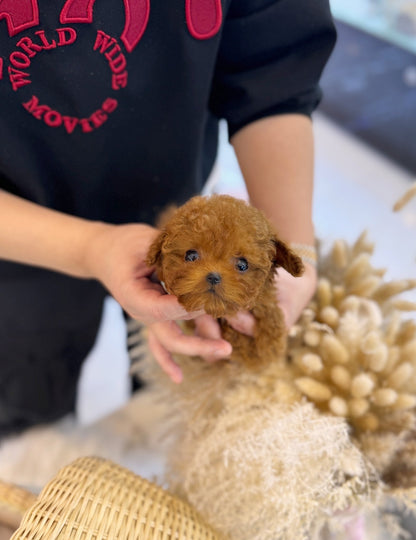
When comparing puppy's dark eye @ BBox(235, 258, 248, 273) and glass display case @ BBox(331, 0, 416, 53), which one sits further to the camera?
Result: glass display case @ BBox(331, 0, 416, 53)

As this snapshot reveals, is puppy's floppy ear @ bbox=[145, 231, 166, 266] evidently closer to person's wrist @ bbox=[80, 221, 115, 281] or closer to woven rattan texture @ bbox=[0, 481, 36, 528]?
person's wrist @ bbox=[80, 221, 115, 281]

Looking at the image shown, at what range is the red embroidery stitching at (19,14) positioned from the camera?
1.11ft

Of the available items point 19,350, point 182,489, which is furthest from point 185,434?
point 19,350

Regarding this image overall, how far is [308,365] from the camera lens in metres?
0.38

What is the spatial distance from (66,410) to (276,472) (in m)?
0.49

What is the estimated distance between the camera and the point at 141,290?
1.08 ft

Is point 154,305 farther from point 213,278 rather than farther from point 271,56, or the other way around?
point 271,56

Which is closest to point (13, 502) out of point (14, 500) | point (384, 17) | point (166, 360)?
point (14, 500)

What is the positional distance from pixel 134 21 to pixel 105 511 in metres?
0.36

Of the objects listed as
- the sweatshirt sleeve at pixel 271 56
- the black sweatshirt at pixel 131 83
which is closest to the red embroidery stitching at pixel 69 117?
the black sweatshirt at pixel 131 83

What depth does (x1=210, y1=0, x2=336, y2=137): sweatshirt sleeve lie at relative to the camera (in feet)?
1.38

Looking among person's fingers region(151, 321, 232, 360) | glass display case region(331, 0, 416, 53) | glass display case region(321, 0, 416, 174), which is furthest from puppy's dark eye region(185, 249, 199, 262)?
glass display case region(331, 0, 416, 53)

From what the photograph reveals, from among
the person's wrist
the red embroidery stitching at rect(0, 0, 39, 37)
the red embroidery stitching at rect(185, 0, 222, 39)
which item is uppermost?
the red embroidery stitching at rect(185, 0, 222, 39)

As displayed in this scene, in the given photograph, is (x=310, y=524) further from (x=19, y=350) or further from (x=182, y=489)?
(x=19, y=350)
